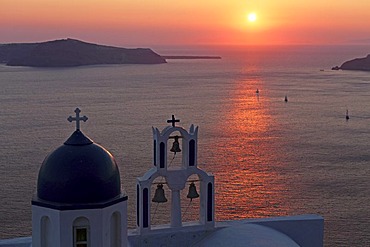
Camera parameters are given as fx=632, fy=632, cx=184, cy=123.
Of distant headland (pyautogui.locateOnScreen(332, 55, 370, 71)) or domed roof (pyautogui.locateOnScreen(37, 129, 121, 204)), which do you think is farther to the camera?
distant headland (pyautogui.locateOnScreen(332, 55, 370, 71))

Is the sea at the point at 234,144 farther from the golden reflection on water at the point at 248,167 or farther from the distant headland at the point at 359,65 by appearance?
the distant headland at the point at 359,65

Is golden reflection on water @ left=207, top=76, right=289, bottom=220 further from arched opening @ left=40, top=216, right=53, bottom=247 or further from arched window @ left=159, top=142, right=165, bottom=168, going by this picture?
arched opening @ left=40, top=216, right=53, bottom=247

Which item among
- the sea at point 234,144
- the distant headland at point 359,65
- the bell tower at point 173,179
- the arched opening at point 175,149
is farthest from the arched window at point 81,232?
the distant headland at point 359,65

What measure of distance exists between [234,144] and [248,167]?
20.8 ft

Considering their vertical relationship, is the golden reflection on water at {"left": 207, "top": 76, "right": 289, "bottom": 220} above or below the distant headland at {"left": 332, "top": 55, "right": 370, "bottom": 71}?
below

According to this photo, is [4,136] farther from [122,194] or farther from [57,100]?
[122,194]

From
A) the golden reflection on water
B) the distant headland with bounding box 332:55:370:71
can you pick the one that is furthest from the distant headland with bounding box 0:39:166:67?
the golden reflection on water

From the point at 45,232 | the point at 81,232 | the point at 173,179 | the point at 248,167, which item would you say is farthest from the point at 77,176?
the point at 248,167

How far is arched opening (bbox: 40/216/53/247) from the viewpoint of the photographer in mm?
7254

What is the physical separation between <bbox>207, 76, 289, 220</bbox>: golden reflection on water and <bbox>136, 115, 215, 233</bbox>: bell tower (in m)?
13.8

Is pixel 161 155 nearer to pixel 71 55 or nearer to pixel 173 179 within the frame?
pixel 173 179

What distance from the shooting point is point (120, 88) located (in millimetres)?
81188

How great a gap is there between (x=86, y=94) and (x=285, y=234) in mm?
62607

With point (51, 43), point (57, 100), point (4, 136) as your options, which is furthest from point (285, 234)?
point (51, 43)
